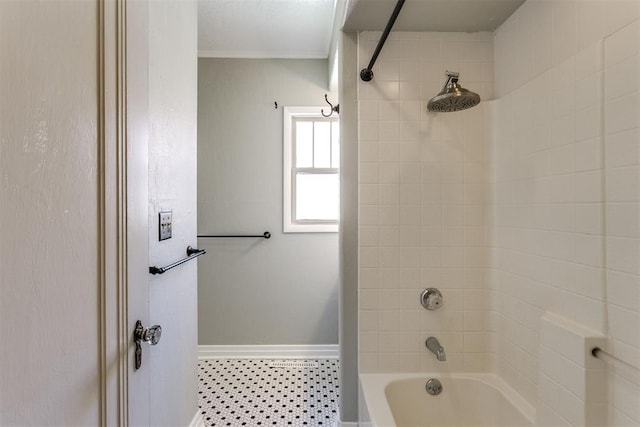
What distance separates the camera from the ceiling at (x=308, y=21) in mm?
1317

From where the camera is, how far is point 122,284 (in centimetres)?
70

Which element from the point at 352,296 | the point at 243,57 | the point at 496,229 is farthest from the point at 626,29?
the point at 243,57

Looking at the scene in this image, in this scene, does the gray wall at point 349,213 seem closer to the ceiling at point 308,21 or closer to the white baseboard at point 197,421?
the ceiling at point 308,21

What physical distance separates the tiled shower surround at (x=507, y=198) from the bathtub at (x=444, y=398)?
6 centimetres

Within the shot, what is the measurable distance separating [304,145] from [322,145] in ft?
0.51

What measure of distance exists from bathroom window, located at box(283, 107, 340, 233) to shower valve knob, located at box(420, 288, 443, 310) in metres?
1.04

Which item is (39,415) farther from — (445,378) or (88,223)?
(445,378)

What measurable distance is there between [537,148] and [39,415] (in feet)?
5.44

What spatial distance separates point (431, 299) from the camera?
1456 millimetres

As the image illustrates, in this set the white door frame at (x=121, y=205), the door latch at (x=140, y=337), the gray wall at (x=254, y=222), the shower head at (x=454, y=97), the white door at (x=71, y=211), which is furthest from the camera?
the gray wall at (x=254, y=222)

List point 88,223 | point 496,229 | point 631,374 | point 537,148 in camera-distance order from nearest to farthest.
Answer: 1. point 88,223
2. point 631,374
3. point 537,148
4. point 496,229

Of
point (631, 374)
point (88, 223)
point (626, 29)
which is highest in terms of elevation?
point (626, 29)

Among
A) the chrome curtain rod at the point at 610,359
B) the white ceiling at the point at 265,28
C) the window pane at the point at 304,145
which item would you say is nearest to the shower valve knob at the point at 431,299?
the chrome curtain rod at the point at 610,359

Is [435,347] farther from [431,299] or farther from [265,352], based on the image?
[265,352]
